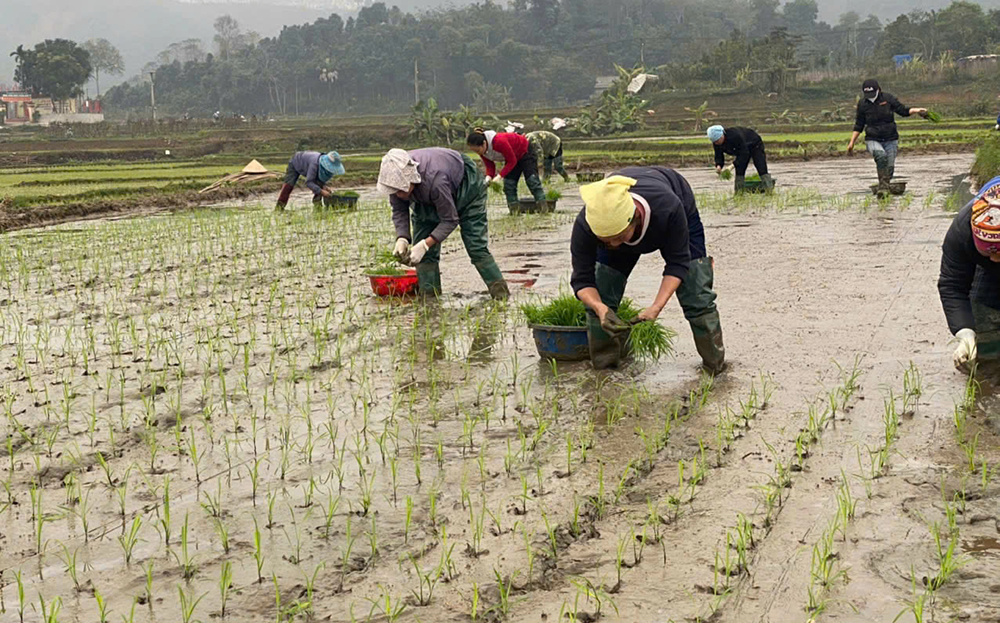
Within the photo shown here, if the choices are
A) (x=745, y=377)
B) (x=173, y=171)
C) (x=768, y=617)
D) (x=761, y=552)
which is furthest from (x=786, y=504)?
(x=173, y=171)

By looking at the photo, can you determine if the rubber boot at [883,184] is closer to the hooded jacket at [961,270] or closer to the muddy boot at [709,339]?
the muddy boot at [709,339]

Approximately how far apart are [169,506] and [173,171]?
2255cm

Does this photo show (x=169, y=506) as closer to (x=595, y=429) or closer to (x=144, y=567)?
(x=144, y=567)

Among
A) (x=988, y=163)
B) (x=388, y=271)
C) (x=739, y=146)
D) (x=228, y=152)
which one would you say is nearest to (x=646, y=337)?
(x=388, y=271)

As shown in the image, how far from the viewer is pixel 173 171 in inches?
988

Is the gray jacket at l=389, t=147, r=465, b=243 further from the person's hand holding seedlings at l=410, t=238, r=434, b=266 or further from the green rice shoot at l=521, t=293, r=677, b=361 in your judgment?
the green rice shoot at l=521, t=293, r=677, b=361

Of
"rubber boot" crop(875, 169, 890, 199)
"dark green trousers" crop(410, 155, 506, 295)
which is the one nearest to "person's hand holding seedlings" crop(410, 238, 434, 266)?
"dark green trousers" crop(410, 155, 506, 295)

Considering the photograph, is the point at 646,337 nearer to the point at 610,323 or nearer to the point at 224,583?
the point at 610,323

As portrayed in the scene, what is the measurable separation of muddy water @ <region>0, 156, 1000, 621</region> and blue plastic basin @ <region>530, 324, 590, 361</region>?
85mm

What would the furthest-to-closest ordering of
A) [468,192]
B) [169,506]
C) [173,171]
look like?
1. [173,171]
2. [468,192]
3. [169,506]

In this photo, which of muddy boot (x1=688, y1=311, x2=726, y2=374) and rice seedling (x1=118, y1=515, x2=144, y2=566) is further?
muddy boot (x1=688, y1=311, x2=726, y2=374)

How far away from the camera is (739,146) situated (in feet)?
44.1

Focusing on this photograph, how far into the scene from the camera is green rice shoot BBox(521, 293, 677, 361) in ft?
17.7

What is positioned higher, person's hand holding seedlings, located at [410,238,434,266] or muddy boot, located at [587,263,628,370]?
person's hand holding seedlings, located at [410,238,434,266]
